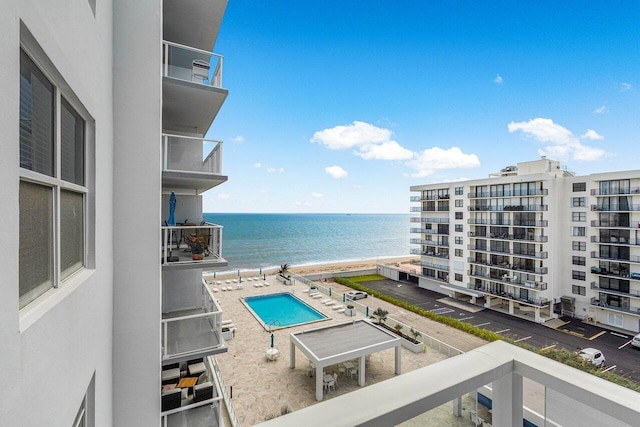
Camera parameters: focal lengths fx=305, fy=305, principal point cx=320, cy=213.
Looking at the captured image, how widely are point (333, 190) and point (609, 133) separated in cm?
8989

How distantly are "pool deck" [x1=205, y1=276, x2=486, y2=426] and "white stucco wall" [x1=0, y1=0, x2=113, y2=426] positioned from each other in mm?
9035

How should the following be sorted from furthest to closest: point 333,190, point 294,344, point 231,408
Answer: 1. point 333,190
2. point 294,344
3. point 231,408

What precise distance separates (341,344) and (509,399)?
11795mm

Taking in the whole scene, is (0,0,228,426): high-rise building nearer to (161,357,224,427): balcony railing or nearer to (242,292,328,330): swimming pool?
(161,357,224,427): balcony railing

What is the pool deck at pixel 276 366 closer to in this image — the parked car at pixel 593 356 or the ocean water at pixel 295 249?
the parked car at pixel 593 356

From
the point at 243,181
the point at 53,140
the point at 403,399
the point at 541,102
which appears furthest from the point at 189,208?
the point at 243,181

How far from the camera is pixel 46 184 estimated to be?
5.63 feet

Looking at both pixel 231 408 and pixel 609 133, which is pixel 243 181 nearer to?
pixel 609 133

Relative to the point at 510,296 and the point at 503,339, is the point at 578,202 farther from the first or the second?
the point at 503,339

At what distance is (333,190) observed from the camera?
414ft

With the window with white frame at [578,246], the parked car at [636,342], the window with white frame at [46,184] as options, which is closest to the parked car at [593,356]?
the parked car at [636,342]

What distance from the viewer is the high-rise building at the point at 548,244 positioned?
22453 mm

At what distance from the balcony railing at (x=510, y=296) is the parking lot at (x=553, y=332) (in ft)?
4.82

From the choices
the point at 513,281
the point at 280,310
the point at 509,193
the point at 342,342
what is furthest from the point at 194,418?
the point at 509,193
